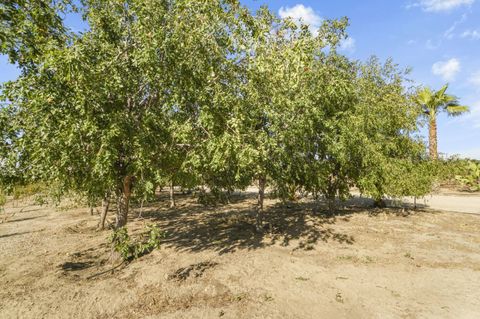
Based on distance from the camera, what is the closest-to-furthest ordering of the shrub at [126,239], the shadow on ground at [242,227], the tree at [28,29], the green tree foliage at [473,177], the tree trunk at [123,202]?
the tree at [28,29]
the shrub at [126,239]
the tree trunk at [123,202]
the shadow on ground at [242,227]
the green tree foliage at [473,177]

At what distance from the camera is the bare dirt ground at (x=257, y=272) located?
294 inches

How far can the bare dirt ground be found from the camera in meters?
7.46

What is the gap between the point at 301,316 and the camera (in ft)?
23.0

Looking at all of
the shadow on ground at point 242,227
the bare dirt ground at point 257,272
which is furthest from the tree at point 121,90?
the shadow on ground at point 242,227

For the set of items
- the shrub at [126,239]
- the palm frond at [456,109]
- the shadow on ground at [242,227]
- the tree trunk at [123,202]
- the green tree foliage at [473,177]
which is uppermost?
the palm frond at [456,109]

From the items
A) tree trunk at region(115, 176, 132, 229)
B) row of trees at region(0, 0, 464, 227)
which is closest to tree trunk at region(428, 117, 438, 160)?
row of trees at region(0, 0, 464, 227)

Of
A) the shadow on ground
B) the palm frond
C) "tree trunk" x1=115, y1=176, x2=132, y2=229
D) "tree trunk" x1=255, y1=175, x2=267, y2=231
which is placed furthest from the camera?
the palm frond

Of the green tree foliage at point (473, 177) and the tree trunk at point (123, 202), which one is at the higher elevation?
the green tree foliage at point (473, 177)

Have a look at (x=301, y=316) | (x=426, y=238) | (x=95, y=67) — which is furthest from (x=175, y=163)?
(x=426, y=238)

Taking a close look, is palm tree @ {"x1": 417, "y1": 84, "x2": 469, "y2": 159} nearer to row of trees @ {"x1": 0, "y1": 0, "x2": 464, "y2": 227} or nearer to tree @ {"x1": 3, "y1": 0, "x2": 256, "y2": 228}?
row of trees @ {"x1": 0, "y1": 0, "x2": 464, "y2": 227}

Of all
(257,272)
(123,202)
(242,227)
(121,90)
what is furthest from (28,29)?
(242,227)

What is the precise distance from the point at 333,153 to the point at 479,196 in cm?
2036

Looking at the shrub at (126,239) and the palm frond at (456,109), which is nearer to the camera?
the shrub at (126,239)

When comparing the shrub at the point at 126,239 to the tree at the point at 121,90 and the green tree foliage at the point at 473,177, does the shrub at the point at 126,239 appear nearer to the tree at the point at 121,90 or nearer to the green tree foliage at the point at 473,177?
the tree at the point at 121,90
